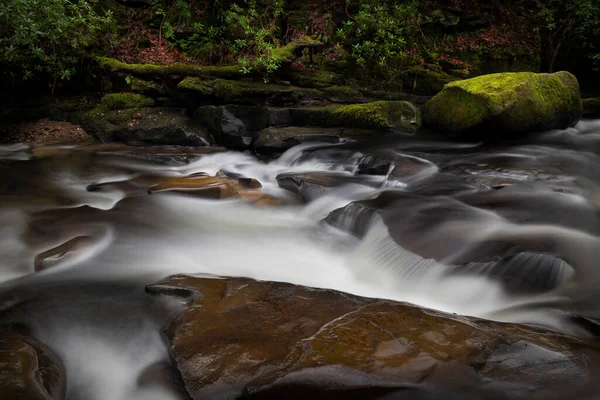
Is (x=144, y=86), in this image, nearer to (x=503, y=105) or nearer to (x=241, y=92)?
(x=241, y=92)

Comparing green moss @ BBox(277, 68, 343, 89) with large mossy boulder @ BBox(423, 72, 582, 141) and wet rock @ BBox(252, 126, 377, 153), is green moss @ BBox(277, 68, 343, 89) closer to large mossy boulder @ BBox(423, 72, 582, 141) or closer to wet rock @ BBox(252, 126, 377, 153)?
wet rock @ BBox(252, 126, 377, 153)

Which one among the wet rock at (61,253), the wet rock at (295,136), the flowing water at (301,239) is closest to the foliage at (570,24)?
the flowing water at (301,239)

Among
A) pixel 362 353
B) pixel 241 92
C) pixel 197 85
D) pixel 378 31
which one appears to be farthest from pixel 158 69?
pixel 362 353

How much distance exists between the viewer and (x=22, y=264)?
13.6 feet

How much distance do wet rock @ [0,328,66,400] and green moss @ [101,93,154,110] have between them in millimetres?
7291

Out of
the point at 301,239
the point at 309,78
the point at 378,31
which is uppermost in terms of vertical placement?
the point at 378,31

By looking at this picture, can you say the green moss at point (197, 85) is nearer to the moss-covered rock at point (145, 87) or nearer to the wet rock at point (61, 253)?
the moss-covered rock at point (145, 87)

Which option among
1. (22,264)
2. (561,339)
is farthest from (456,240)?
(22,264)

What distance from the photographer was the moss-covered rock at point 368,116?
Answer: 8.61 meters

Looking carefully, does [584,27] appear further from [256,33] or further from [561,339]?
[561,339]

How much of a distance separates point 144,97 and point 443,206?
→ 719cm

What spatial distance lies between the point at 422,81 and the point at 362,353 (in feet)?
34.4

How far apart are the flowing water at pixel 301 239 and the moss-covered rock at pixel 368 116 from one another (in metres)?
0.92

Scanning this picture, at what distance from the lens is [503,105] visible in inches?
300
